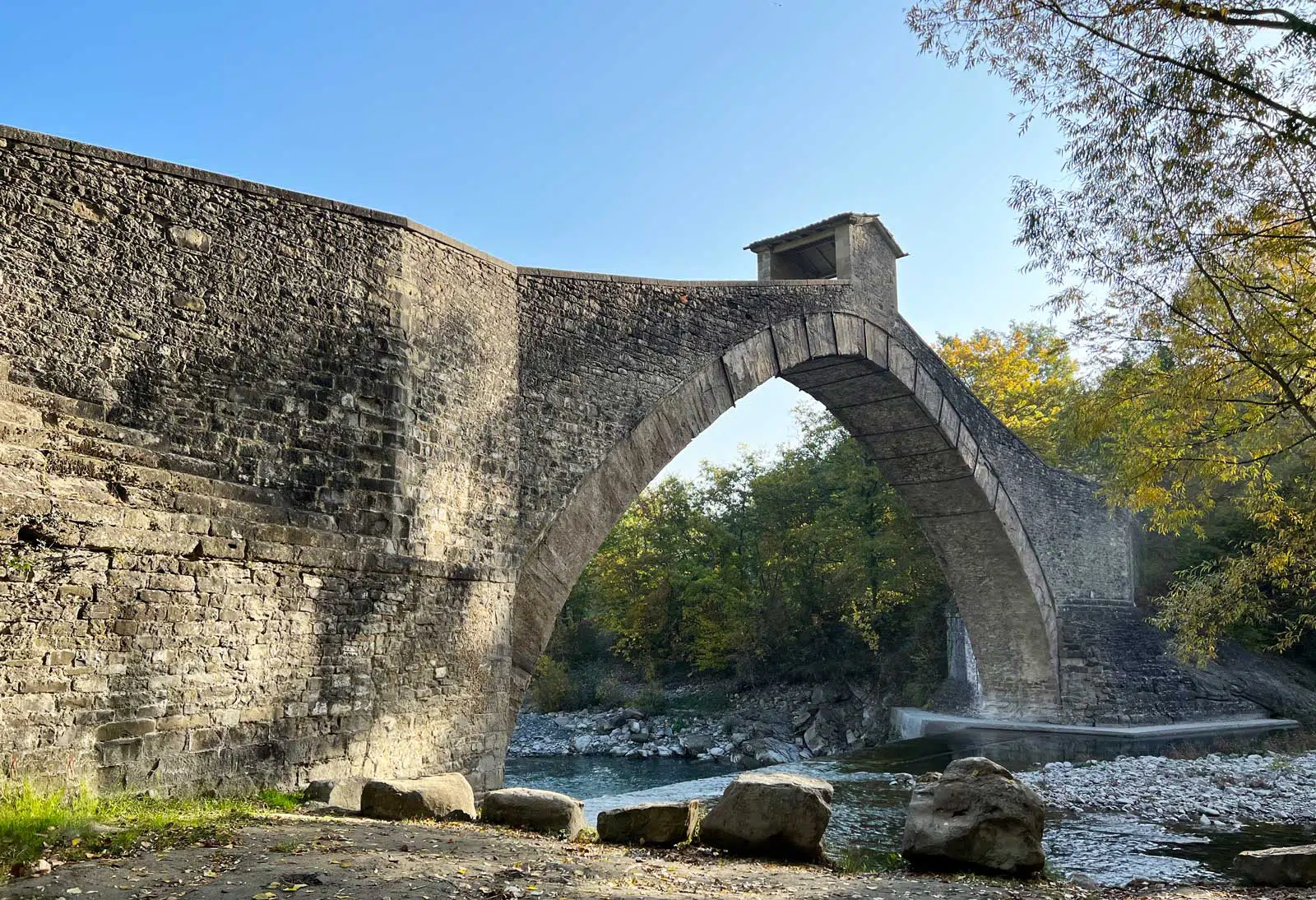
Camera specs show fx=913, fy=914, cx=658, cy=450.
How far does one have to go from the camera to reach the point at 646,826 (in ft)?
17.5

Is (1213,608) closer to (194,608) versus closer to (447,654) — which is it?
(447,654)

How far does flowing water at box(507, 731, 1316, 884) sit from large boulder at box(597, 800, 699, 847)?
0.79 metres

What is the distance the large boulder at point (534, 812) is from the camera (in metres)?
5.48


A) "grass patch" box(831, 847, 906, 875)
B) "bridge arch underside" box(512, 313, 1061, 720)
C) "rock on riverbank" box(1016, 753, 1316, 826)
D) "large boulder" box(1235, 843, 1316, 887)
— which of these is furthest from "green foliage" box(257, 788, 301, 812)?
"rock on riverbank" box(1016, 753, 1316, 826)

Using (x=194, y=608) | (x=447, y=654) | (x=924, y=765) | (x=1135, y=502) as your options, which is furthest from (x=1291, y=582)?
(x=194, y=608)

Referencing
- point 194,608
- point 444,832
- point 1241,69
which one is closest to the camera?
point 444,832

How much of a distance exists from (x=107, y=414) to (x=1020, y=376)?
1950 centimetres

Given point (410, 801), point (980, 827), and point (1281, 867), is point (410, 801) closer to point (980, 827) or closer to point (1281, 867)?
point (980, 827)

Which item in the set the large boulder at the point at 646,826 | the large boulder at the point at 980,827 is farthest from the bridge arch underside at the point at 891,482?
the large boulder at the point at 980,827

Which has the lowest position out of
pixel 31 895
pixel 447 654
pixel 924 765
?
pixel 924 765

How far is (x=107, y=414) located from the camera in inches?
207

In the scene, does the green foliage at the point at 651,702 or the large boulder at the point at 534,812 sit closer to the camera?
the large boulder at the point at 534,812

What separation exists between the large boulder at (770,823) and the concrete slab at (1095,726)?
10.2 m

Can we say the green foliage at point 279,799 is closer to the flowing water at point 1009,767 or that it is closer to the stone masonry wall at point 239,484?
the stone masonry wall at point 239,484
